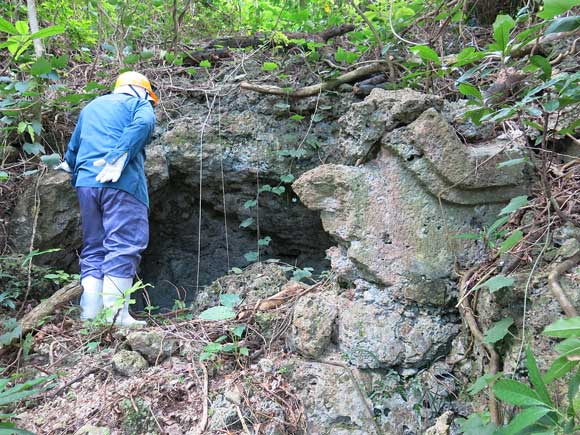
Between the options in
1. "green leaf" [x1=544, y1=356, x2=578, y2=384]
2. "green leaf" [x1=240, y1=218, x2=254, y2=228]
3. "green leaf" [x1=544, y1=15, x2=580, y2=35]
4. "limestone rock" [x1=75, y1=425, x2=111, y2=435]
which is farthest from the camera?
"green leaf" [x1=240, y1=218, x2=254, y2=228]

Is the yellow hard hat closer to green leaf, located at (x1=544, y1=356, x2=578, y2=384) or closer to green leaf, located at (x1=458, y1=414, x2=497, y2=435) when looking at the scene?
green leaf, located at (x1=458, y1=414, x2=497, y2=435)

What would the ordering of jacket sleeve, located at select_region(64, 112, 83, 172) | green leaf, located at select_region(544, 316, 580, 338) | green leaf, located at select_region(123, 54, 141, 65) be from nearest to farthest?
green leaf, located at select_region(544, 316, 580, 338)
jacket sleeve, located at select_region(64, 112, 83, 172)
green leaf, located at select_region(123, 54, 141, 65)

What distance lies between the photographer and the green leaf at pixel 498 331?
5.62 feet

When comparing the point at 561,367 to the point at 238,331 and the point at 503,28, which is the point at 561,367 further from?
the point at 238,331

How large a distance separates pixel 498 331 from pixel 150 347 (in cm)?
161

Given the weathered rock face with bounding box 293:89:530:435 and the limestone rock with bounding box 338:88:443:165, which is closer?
the weathered rock face with bounding box 293:89:530:435

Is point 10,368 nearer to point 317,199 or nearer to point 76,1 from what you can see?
point 317,199

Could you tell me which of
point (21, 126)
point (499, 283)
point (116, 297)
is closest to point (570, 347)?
point (499, 283)

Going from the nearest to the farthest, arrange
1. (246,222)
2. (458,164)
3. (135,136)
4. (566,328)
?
(566,328), (458,164), (135,136), (246,222)

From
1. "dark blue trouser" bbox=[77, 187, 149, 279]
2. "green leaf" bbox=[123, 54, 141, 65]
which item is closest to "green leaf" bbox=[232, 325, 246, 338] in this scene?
"dark blue trouser" bbox=[77, 187, 149, 279]

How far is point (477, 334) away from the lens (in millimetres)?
1923

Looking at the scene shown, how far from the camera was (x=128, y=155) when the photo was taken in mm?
2998

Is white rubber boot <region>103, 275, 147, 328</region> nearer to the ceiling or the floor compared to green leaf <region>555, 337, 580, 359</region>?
nearer to the floor

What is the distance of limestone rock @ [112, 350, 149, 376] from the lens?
7.50ft
